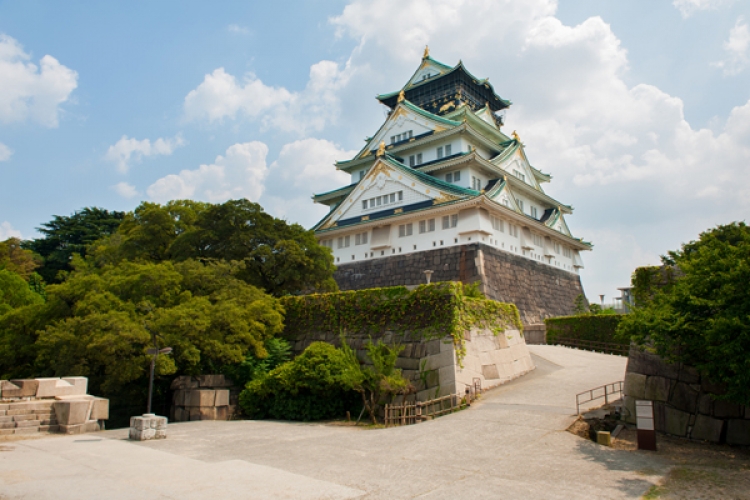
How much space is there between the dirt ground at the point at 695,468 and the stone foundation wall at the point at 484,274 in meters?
17.4

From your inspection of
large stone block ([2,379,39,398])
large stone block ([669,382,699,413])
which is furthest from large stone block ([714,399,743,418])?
large stone block ([2,379,39,398])

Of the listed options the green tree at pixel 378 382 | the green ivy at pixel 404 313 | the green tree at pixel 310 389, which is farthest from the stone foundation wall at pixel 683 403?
the green tree at pixel 310 389

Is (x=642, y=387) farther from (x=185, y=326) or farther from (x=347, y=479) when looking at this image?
(x=185, y=326)

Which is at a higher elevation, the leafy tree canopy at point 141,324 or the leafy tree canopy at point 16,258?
the leafy tree canopy at point 16,258

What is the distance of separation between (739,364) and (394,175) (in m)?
25.8

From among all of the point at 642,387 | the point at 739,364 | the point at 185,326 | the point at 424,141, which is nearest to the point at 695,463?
the point at 739,364

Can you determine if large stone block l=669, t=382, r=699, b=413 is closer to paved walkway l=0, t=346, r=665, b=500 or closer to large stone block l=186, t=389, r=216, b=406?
paved walkway l=0, t=346, r=665, b=500

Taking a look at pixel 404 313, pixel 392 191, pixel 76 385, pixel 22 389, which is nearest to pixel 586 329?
pixel 404 313

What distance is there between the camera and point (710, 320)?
29.2 ft

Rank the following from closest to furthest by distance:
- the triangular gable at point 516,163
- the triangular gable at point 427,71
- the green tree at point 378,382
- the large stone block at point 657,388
Answer: 1. the large stone block at point 657,388
2. the green tree at point 378,382
3. the triangular gable at point 516,163
4. the triangular gable at point 427,71

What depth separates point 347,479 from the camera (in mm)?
7852

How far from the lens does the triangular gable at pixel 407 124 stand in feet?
120

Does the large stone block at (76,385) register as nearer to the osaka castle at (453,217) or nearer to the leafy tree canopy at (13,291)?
the leafy tree canopy at (13,291)

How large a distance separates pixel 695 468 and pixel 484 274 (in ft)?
65.3
